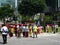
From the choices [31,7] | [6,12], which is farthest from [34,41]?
[31,7]

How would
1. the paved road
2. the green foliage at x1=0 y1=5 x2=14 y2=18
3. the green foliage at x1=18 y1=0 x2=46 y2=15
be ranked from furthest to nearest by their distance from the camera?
1. the green foliage at x1=18 y1=0 x2=46 y2=15
2. the green foliage at x1=0 y1=5 x2=14 y2=18
3. the paved road

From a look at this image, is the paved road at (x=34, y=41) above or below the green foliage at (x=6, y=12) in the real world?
below

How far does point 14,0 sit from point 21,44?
3510 inches

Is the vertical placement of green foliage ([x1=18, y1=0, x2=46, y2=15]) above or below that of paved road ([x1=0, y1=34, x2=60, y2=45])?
above

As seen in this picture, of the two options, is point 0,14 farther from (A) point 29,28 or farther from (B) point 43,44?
(B) point 43,44

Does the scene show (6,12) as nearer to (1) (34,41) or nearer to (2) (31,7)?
(2) (31,7)

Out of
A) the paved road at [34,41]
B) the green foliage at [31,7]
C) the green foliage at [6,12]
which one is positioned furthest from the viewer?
the green foliage at [31,7]

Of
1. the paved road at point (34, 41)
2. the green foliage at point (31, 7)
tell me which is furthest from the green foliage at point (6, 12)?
the paved road at point (34, 41)

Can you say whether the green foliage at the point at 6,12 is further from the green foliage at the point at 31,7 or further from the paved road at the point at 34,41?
the paved road at the point at 34,41

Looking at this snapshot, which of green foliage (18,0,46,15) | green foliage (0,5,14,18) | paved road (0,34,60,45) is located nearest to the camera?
paved road (0,34,60,45)

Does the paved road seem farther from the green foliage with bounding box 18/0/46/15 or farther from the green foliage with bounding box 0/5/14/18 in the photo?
the green foliage with bounding box 18/0/46/15

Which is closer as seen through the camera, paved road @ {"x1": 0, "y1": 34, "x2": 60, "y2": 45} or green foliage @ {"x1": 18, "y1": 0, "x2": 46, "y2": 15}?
paved road @ {"x1": 0, "y1": 34, "x2": 60, "y2": 45}

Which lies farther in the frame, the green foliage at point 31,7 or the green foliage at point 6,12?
the green foliage at point 31,7

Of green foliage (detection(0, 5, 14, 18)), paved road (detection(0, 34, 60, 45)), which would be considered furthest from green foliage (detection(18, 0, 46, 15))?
paved road (detection(0, 34, 60, 45))
